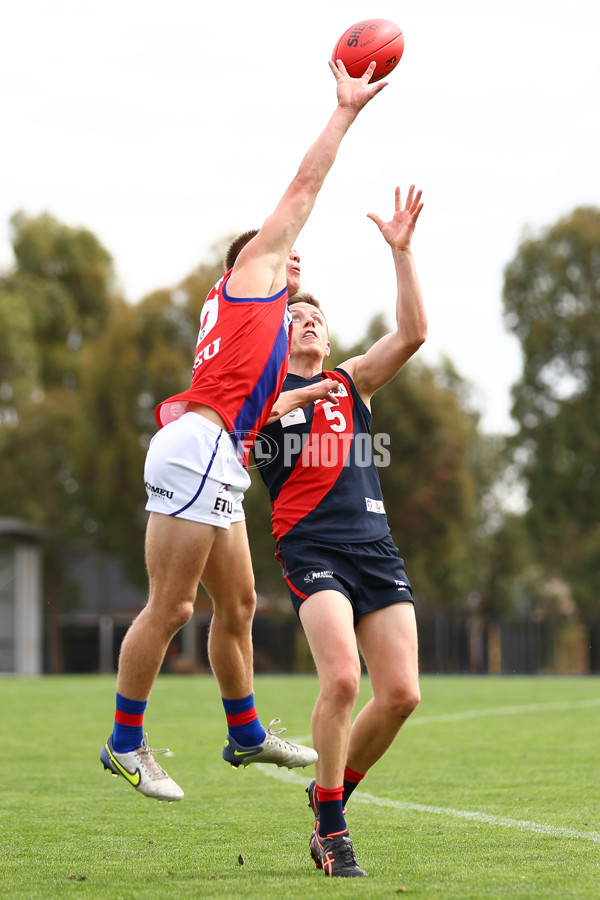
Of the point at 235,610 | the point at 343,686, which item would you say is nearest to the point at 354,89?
the point at 235,610

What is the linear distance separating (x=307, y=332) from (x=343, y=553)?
121 centimetres

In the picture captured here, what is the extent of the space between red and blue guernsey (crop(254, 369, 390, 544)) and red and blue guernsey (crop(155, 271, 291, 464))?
48cm

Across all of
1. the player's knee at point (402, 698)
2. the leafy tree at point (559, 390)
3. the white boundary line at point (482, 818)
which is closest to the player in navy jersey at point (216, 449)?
the player's knee at point (402, 698)

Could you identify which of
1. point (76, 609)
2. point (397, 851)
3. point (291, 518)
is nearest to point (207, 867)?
point (397, 851)

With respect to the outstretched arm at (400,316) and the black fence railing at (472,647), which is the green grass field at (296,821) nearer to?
the outstretched arm at (400,316)

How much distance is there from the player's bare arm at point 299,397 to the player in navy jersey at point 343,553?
21 cm

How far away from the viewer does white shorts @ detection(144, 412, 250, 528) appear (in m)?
5.10

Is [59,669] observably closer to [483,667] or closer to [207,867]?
[483,667]

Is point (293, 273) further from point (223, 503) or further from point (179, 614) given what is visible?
point (179, 614)

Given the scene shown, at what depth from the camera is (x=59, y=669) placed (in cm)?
3997

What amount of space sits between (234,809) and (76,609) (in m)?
39.1

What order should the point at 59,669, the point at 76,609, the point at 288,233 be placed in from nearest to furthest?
the point at 288,233 < the point at 59,669 < the point at 76,609

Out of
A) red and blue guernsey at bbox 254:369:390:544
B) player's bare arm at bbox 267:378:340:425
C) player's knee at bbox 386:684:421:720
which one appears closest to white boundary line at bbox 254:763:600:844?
player's knee at bbox 386:684:421:720

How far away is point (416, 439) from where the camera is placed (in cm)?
3559
